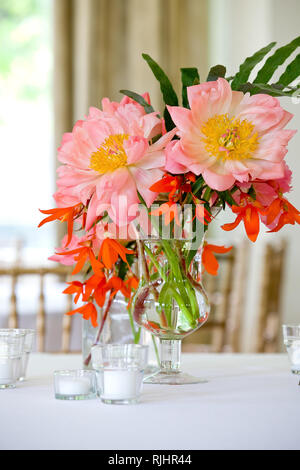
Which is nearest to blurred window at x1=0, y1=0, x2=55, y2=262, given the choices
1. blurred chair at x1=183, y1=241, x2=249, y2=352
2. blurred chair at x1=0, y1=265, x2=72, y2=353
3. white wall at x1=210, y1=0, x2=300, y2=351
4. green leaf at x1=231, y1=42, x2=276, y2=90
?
white wall at x1=210, y1=0, x2=300, y2=351

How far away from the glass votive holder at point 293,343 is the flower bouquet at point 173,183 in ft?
0.53

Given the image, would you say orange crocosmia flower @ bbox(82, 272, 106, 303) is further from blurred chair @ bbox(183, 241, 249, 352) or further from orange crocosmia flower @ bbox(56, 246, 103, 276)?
blurred chair @ bbox(183, 241, 249, 352)

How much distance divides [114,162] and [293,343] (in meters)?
0.37

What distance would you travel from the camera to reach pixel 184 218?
814 millimetres

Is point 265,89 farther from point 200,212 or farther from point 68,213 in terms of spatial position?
point 68,213

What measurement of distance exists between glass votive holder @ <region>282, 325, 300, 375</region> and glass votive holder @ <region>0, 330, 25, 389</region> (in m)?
0.37

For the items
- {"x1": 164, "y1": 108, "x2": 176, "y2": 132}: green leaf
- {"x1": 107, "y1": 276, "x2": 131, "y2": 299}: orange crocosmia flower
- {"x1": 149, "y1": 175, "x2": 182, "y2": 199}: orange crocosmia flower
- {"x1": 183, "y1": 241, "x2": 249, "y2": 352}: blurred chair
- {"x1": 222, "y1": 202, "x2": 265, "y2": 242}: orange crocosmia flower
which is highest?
{"x1": 164, "y1": 108, "x2": 176, "y2": 132}: green leaf

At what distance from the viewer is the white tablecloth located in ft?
2.02

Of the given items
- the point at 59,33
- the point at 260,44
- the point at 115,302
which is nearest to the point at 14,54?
the point at 59,33

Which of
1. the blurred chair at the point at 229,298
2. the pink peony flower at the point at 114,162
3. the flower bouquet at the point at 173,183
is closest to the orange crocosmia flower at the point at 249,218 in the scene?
the flower bouquet at the point at 173,183

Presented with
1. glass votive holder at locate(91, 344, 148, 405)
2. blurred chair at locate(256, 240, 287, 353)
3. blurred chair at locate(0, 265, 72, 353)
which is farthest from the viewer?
blurred chair at locate(256, 240, 287, 353)

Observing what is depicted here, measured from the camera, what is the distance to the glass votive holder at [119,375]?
0.72m

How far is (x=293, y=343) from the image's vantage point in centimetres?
95
